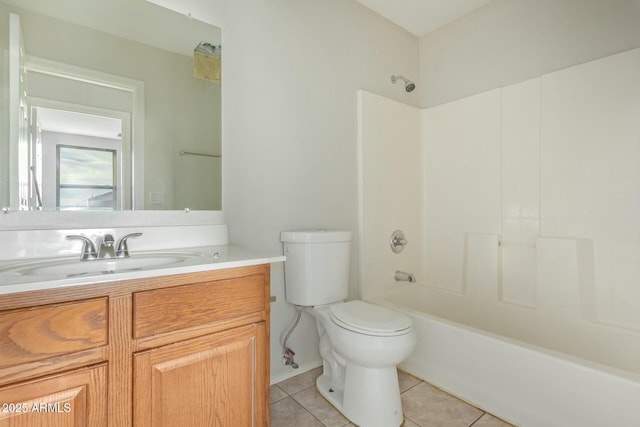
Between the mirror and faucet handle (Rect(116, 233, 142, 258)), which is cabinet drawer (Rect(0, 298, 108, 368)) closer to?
faucet handle (Rect(116, 233, 142, 258))

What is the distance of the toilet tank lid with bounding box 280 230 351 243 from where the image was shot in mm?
1634

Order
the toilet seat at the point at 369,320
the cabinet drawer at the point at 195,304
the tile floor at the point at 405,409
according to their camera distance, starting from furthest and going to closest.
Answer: the tile floor at the point at 405,409 < the toilet seat at the point at 369,320 < the cabinet drawer at the point at 195,304

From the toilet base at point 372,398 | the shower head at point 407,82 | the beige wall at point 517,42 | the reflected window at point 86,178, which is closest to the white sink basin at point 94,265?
the reflected window at point 86,178

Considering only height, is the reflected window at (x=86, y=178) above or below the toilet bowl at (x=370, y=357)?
above

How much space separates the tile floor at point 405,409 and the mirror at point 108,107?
104 centimetres

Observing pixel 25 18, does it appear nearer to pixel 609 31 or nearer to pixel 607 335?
pixel 609 31

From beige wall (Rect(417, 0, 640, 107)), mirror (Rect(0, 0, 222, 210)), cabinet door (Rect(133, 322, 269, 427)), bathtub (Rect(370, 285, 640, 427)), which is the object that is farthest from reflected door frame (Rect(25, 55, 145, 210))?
beige wall (Rect(417, 0, 640, 107))

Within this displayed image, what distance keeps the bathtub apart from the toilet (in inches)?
15.5

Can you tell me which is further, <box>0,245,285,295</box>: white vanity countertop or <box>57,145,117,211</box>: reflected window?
<box>57,145,117,211</box>: reflected window

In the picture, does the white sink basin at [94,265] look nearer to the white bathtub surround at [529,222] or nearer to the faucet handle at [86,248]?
the faucet handle at [86,248]

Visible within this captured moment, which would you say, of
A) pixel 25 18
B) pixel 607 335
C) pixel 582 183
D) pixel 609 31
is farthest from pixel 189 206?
pixel 609 31

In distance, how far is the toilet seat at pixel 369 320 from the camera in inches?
51.8

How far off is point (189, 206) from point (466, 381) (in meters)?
1.59

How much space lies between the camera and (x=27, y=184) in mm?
1127
